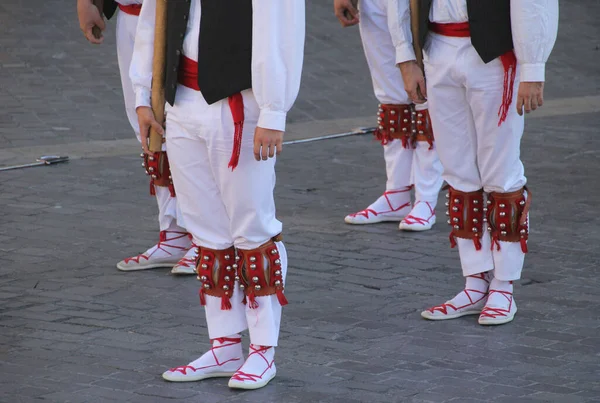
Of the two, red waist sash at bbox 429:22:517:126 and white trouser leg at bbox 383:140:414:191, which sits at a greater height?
red waist sash at bbox 429:22:517:126

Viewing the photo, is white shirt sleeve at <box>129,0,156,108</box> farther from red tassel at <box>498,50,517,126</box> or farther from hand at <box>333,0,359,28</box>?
hand at <box>333,0,359,28</box>

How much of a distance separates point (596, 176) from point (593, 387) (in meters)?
4.02

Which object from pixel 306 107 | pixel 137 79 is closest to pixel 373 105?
pixel 306 107

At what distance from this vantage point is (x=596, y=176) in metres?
8.42

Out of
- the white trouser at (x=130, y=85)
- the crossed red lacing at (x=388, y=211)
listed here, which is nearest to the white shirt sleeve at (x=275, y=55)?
the white trouser at (x=130, y=85)

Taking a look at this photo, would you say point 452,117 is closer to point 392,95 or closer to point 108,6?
point 392,95

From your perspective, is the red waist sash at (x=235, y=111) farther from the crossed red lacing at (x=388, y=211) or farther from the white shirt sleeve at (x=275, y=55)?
the crossed red lacing at (x=388, y=211)

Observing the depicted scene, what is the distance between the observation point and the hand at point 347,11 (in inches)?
278

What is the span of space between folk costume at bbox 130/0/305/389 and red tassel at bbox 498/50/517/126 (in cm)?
117

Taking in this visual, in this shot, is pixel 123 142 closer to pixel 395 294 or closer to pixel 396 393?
pixel 395 294

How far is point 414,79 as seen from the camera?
548 centimetres

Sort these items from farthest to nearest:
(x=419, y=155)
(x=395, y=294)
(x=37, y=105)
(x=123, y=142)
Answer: (x=37, y=105)
(x=123, y=142)
(x=419, y=155)
(x=395, y=294)

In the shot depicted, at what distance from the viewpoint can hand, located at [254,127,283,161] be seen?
A: 429 cm

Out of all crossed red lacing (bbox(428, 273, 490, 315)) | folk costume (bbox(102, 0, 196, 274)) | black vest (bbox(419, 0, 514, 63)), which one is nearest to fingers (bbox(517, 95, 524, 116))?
black vest (bbox(419, 0, 514, 63))
